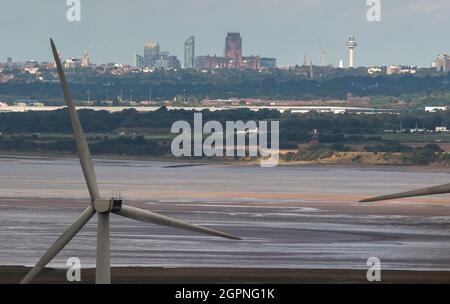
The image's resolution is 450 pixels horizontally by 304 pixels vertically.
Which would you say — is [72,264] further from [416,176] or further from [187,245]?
[416,176]

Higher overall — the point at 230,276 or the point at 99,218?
the point at 99,218

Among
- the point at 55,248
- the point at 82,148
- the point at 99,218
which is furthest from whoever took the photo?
the point at 82,148

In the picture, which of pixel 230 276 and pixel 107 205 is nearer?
pixel 107 205

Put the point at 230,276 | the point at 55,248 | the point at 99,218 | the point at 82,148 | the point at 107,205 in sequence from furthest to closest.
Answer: the point at 230,276 → the point at 82,148 → the point at 99,218 → the point at 55,248 → the point at 107,205

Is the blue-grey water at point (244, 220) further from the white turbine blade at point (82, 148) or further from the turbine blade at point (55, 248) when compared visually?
the turbine blade at point (55, 248)

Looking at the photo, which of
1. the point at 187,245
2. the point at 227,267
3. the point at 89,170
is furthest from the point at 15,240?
the point at 89,170

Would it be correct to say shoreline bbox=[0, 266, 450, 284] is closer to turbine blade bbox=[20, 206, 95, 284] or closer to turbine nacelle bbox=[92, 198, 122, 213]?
turbine blade bbox=[20, 206, 95, 284]

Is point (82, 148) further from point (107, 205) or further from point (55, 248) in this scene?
point (107, 205)

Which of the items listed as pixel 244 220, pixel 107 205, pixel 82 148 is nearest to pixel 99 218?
pixel 107 205
